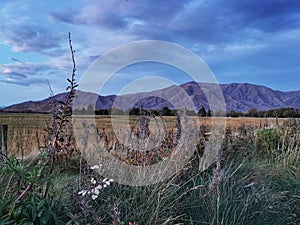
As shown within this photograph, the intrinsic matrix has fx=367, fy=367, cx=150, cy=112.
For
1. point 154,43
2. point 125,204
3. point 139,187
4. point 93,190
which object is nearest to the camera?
point 93,190

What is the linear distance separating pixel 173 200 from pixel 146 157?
2.52ft

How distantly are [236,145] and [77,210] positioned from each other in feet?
13.5

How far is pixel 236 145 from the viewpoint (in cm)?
651

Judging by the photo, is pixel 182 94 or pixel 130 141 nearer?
A: pixel 130 141

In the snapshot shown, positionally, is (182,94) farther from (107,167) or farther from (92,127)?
(107,167)

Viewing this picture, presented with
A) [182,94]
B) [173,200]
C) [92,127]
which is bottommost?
[173,200]

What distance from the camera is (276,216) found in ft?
12.8

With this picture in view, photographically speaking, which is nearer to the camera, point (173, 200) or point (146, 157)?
point (173, 200)

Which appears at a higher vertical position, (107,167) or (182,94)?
(182,94)

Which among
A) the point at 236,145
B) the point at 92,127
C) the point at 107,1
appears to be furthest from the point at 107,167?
the point at 236,145

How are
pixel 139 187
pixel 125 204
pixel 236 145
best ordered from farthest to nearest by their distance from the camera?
pixel 236 145 → pixel 139 187 → pixel 125 204


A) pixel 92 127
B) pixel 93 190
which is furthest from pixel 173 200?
pixel 92 127

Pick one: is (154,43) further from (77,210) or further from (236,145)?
(77,210)

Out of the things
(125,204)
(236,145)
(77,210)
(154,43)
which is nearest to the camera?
(77,210)
